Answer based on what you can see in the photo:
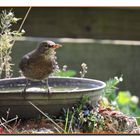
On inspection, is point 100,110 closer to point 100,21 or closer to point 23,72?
point 23,72

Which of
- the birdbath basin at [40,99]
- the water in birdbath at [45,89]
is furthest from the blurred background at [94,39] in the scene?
the birdbath basin at [40,99]

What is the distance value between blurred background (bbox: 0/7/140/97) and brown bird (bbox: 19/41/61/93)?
45 cm

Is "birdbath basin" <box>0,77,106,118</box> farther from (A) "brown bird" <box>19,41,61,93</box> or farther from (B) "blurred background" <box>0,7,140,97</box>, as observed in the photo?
(B) "blurred background" <box>0,7,140,97</box>

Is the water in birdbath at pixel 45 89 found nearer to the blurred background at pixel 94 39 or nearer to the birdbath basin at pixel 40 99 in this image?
the birdbath basin at pixel 40 99

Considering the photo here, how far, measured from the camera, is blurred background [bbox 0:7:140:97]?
344 cm

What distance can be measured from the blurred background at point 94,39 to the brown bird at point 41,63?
45cm

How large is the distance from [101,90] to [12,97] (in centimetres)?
28

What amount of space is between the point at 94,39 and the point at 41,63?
1.28 metres

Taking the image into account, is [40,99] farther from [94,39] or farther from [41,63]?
[94,39]

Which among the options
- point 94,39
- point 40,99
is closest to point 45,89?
point 40,99

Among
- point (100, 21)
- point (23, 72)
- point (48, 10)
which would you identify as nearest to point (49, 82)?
point (23, 72)

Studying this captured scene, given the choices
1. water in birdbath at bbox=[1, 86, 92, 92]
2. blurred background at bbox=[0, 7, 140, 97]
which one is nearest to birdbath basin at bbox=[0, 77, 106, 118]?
water in birdbath at bbox=[1, 86, 92, 92]

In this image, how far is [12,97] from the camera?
267 cm

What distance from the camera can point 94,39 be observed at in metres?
3.99
